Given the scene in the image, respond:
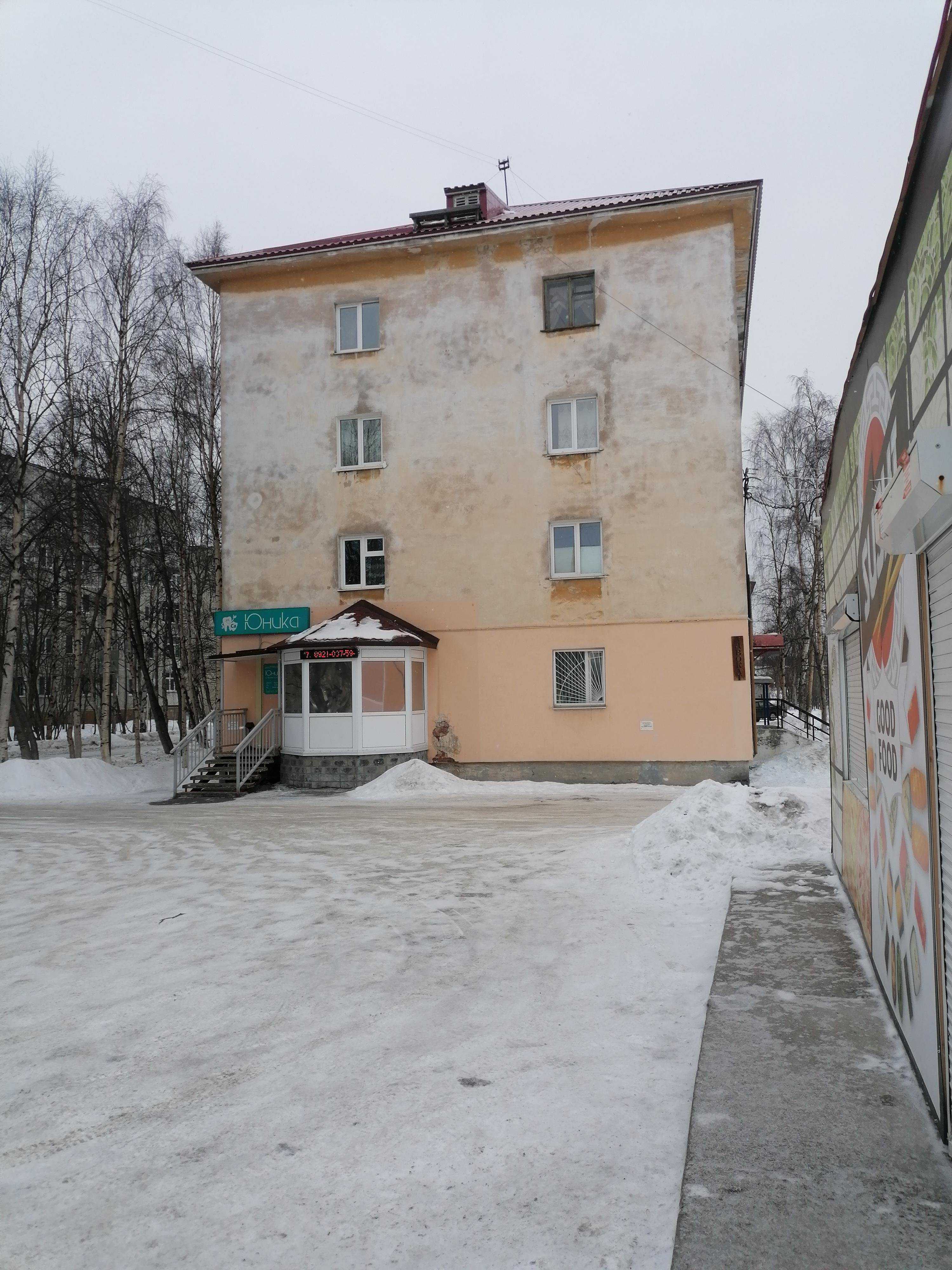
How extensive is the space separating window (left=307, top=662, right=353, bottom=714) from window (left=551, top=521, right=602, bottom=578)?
4706 millimetres

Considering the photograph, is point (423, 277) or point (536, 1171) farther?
point (423, 277)

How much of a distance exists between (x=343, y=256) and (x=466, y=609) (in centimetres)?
847

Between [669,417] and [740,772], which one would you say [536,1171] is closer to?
[740,772]

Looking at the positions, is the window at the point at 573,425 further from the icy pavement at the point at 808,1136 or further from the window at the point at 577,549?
the icy pavement at the point at 808,1136

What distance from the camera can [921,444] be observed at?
2797 millimetres

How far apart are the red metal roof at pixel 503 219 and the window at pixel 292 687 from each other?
9.25m

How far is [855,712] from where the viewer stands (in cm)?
644

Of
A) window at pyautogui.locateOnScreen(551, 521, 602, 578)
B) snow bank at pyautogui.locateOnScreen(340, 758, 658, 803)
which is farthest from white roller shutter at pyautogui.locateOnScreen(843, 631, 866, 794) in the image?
window at pyautogui.locateOnScreen(551, 521, 602, 578)

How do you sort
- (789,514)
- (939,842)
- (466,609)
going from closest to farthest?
(939,842), (466,609), (789,514)

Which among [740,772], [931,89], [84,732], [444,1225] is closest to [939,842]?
[444,1225]

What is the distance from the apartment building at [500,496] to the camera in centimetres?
1866

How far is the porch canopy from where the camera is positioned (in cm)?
1869

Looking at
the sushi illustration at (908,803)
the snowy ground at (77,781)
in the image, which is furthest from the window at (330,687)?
the sushi illustration at (908,803)

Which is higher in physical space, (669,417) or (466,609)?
(669,417)
